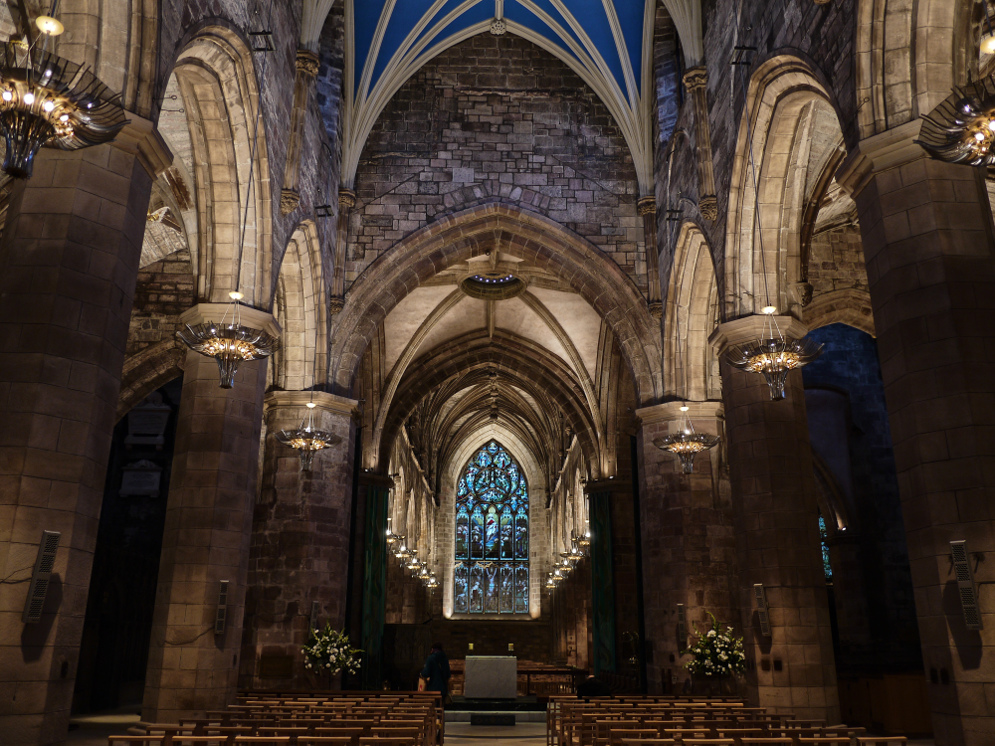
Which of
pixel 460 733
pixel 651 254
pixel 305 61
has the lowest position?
pixel 460 733

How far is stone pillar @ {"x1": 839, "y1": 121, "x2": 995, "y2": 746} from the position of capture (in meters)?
6.11

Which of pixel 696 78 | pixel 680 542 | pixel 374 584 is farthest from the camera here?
pixel 374 584

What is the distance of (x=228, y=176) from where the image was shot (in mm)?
11203

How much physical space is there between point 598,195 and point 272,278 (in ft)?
27.7

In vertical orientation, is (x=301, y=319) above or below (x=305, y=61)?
below

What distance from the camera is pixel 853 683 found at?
44.7 feet

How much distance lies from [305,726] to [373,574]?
13582 mm

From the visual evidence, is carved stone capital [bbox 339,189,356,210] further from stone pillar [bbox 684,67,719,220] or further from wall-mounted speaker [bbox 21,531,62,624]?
wall-mounted speaker [bbox 21,531,62,624]

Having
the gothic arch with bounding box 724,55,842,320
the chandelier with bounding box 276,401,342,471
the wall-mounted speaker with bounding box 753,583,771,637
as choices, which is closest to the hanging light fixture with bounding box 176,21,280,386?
the chandelier with bounding box 276,401,342,471

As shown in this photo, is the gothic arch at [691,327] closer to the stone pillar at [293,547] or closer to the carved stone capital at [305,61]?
the stone pillar at [293,547]

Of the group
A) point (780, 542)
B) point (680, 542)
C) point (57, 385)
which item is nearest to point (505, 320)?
point (680, 542)

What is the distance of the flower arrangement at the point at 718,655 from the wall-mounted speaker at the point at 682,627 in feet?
3.54

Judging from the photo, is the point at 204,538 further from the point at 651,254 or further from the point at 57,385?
the point at 651,254

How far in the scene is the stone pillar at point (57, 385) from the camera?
583 centimetres
